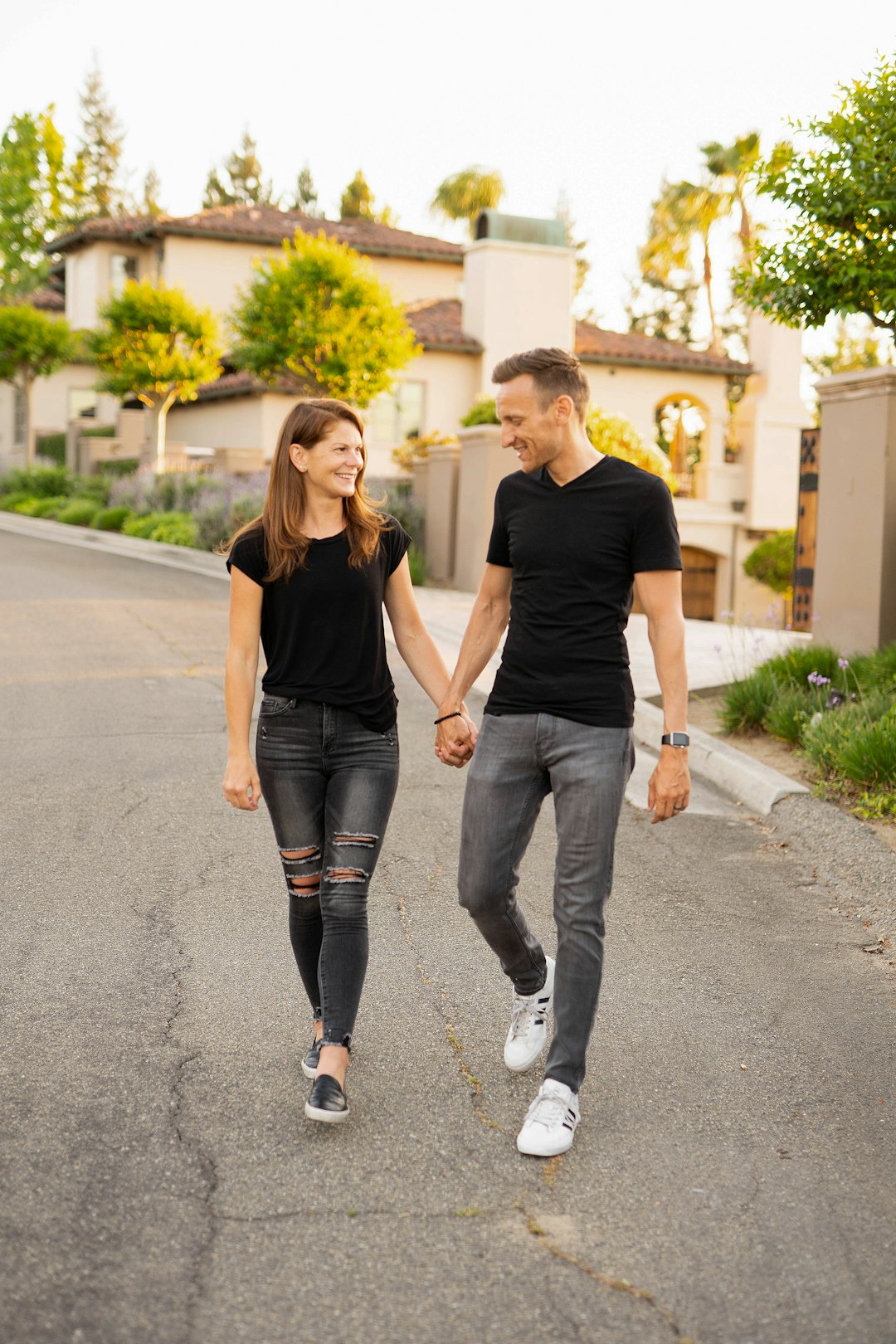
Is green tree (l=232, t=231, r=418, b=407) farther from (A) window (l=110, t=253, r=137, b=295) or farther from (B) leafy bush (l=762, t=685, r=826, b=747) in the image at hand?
(B) leafy bush (l=762, t=685, r=826, b=747)

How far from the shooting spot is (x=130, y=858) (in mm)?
6688

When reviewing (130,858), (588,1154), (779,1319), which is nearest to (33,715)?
(130,858)

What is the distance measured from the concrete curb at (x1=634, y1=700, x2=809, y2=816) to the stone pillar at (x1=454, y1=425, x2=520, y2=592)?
28.0ft

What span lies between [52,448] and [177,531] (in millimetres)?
15799

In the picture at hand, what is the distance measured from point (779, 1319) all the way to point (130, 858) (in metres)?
4.32

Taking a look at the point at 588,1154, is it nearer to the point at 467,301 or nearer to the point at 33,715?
the point at 33,715

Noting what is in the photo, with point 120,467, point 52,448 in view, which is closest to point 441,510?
point 120,467

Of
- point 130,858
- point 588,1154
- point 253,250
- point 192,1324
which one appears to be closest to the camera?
point 192,1324

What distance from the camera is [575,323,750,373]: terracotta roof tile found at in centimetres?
3634

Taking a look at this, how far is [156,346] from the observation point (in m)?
29.8

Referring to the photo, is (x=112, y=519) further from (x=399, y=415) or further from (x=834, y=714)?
(x=834, y=714)

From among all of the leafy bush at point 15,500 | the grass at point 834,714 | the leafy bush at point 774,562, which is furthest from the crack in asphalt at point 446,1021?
the leafy bush at point 15,500

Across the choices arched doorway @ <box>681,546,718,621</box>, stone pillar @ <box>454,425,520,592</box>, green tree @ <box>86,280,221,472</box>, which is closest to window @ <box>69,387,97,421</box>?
green tree @ <box>86,280,221,472</box>

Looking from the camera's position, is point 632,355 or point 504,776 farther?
point 632,355
